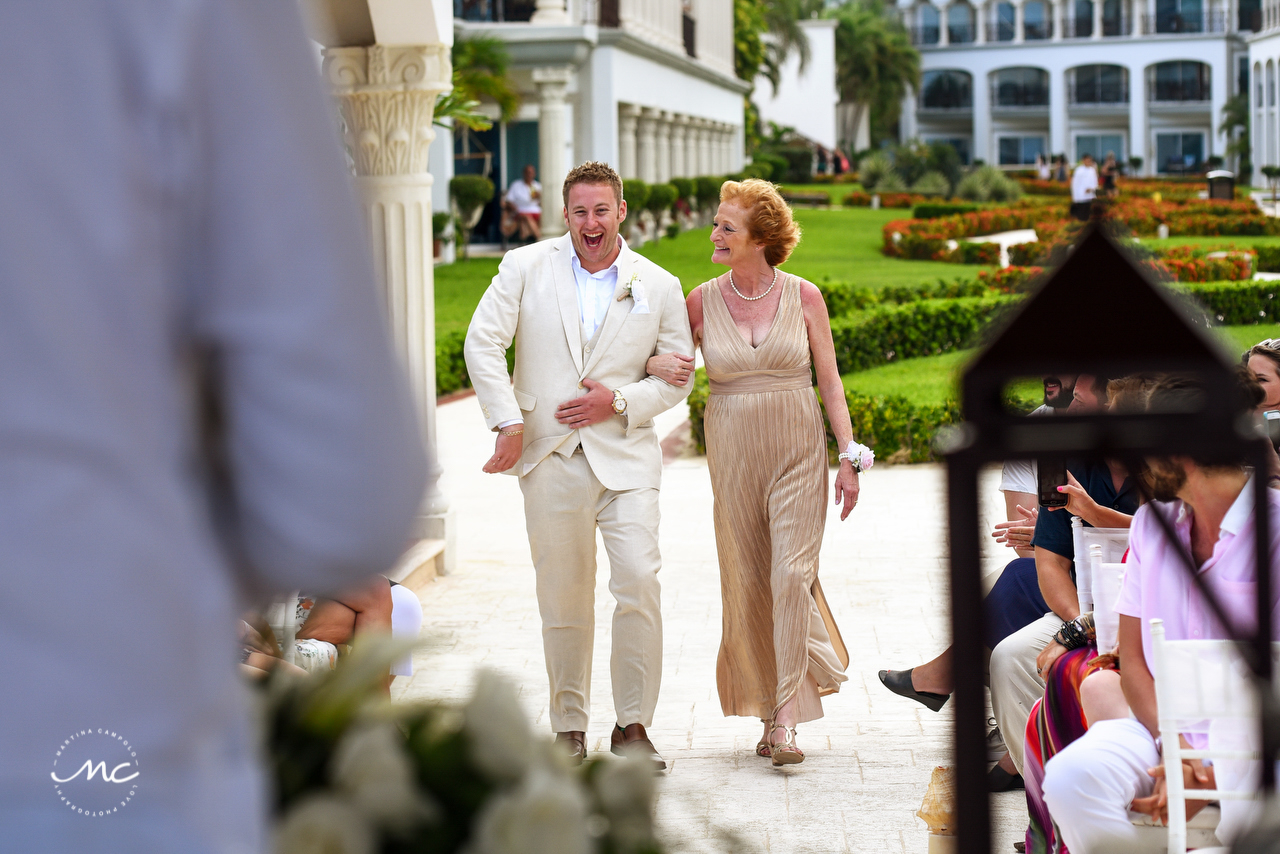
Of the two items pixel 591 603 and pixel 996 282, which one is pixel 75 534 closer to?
pixel 591 603

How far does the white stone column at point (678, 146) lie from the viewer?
37219 mm

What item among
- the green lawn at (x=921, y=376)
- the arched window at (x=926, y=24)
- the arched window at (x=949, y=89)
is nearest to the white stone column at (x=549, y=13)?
the green lawn at (x=921, y=376)

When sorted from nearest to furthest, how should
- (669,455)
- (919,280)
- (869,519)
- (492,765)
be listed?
1. (492,765)
2. (869,519)
3. (669,455)
4. (919,280)

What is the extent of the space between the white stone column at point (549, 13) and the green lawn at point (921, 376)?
44.5ft

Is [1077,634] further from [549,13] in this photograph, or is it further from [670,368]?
[549,13]

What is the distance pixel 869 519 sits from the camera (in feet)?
29.4

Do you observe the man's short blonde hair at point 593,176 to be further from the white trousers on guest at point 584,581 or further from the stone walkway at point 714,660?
the stone walkway at point 714,660

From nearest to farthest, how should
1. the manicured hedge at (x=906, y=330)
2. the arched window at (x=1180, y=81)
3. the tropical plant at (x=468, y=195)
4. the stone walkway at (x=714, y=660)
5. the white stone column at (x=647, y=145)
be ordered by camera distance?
1. the stone walkway at (x=714, y=660)
2. the manicured hedge at (x=906, y=330)
3. the tropical plant at (x=468, y=195)
4. the white stone column at (x=647, y=145)
5. the arched window at (x=1180, y=81)

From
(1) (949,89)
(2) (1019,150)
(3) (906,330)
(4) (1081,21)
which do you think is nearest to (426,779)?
(3) (906,330)

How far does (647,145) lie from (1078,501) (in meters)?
30.2

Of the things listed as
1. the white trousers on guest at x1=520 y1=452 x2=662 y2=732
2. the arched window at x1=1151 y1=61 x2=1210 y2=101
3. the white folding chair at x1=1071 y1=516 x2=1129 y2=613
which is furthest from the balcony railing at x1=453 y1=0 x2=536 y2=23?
the arched window at x1=1151 y1=61 x2=1210 y2=101

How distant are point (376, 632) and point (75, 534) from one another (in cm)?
35

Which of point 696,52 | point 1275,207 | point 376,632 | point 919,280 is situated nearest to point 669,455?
point 376,632

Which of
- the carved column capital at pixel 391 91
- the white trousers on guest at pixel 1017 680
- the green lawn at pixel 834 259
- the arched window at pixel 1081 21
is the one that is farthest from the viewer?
the arched window at pixel 1081 21
